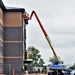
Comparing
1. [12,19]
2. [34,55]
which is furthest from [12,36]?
[34,55]

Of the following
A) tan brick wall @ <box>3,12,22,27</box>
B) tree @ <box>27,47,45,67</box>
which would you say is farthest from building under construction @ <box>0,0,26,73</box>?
tree @ <box>27,47,45,67</box>

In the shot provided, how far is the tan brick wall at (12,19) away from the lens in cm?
9756

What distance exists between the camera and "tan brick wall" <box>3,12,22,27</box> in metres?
97.6

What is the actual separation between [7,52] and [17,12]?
34.5ft

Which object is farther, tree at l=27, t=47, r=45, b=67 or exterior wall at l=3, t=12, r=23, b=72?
tree at l=27, t=47, r=45, b=67

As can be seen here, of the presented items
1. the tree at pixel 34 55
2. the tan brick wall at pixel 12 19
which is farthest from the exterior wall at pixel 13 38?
the tree at pixel 34 55

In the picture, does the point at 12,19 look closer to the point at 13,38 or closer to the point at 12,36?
the point at 12,36

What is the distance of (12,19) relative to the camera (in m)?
97.9

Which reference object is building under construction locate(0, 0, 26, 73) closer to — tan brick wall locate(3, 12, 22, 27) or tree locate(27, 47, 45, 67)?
tan brick wall locate(3, 12, 22, 27)

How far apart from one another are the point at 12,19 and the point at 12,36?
14.4 ft

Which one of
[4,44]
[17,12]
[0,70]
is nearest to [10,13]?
[17,12]

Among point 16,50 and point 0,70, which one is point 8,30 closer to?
point 16,50

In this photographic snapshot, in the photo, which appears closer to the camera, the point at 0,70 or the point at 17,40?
the point at 0,70

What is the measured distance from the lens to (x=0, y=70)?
286 feet
